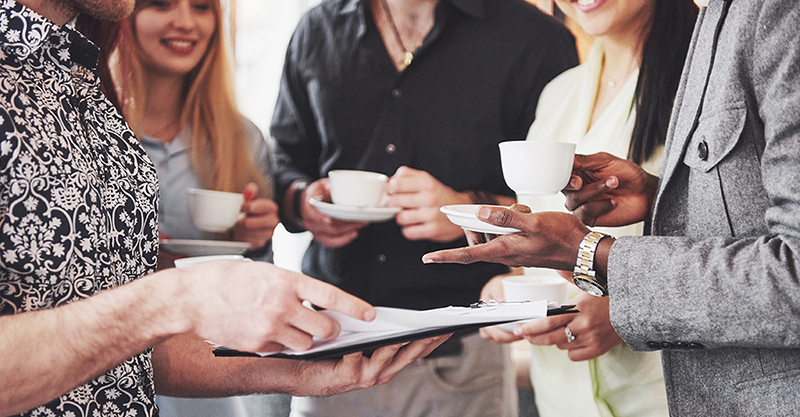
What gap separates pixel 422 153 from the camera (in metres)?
1.60

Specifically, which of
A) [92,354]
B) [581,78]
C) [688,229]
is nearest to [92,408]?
[92,354]

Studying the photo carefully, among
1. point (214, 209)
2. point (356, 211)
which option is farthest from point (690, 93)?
point (214, 209)

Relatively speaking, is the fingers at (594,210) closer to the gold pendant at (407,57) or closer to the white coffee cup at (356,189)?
the white coffee cup at (356,189)

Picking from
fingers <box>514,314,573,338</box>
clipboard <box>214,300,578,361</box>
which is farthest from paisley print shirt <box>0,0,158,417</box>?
fingers <box>514,314,573,338</box>

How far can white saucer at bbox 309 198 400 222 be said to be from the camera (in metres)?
1.36

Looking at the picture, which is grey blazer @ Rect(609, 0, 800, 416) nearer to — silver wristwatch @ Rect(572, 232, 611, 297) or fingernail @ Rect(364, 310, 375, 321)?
silver wristwatch @ Rect(572, 232, 611, 297)

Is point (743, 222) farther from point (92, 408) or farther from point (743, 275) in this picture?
point (92, 408)

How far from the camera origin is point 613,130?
4.44 ft

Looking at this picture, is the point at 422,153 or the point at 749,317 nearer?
the point at 749,317

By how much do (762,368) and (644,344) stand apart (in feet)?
0.51

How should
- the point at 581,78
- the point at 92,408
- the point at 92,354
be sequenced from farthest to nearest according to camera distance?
the point at 581,78 < the point at 92,408 < the point at 92,354

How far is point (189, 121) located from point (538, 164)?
1.13 meters

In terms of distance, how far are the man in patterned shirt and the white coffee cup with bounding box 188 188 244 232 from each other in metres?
0.55

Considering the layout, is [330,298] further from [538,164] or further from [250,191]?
[250,191]
